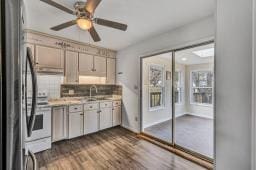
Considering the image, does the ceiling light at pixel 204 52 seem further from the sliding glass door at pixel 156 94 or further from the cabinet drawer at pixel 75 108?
the cabinet drawer at pixel 75 108

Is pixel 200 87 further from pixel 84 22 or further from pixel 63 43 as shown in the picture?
pixel 63 43

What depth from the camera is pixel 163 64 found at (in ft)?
13.4

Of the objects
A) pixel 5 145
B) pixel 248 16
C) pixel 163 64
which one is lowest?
pixel 5 145

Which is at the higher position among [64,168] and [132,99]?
[132,99]

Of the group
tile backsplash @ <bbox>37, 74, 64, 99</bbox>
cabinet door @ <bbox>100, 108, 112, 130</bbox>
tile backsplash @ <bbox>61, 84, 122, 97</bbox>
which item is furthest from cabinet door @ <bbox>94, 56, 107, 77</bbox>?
cabinet door @ <bbox>100, 108, 112, 130</bbox>

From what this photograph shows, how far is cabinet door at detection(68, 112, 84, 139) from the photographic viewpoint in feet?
10.3

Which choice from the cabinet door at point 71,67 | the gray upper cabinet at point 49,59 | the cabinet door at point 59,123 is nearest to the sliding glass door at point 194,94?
the cabinet door at point 71,67

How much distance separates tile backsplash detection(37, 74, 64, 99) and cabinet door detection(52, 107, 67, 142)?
575 mm

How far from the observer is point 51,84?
10.9ft

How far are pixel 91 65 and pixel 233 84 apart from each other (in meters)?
3.64

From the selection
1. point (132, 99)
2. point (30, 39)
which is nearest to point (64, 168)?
point (132, 99)

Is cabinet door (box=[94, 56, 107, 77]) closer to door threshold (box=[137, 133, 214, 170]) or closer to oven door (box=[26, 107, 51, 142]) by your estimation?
oven door (box=[26, 107, 51, 142])

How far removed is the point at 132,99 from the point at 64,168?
2.27m

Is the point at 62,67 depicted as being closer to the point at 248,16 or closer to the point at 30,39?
the point at 30,39
